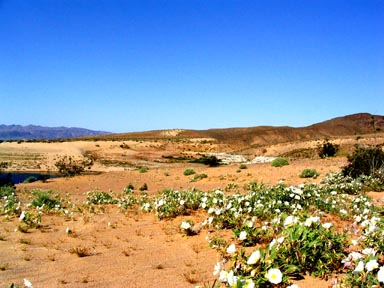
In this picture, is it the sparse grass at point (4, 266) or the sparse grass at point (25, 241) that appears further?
the sparse grass at point (25, 241)

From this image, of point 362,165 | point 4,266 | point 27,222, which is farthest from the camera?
point 362,165

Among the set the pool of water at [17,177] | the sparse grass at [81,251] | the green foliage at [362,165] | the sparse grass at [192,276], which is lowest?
the pool of water at [17,177]

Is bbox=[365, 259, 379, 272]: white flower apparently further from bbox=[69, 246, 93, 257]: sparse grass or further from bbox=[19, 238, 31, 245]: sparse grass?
bbox=[19, 238, 31, 245]: sparse grass

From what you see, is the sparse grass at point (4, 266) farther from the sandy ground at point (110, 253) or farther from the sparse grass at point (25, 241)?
the sparse grass at point (25, 241)

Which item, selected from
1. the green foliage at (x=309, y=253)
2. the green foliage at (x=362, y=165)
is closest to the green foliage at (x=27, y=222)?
the green foliage at (x=309, y=253)

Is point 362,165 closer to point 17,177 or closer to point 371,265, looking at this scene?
point 371,265

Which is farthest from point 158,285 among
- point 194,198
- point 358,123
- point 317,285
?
→ point 358,123

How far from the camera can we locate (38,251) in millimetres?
5719

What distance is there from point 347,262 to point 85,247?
12.7 ft

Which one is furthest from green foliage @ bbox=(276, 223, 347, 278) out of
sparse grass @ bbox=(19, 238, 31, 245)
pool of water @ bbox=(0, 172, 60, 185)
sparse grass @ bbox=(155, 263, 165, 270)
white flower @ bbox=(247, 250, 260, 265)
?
pool of water @ bbox=(0, 172, 60, 185)

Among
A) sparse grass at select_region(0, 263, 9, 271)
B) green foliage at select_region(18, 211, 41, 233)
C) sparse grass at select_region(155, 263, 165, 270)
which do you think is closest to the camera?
sparse grass at select_region(155, 263, 165, 270)

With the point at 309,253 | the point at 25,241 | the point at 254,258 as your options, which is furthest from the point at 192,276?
the point at 25,241

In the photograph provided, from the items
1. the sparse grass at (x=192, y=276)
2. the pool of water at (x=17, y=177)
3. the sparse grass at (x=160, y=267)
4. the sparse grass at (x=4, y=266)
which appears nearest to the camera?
the sparse grass at (x=192, y=276)

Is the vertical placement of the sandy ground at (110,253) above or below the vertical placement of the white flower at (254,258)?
below
